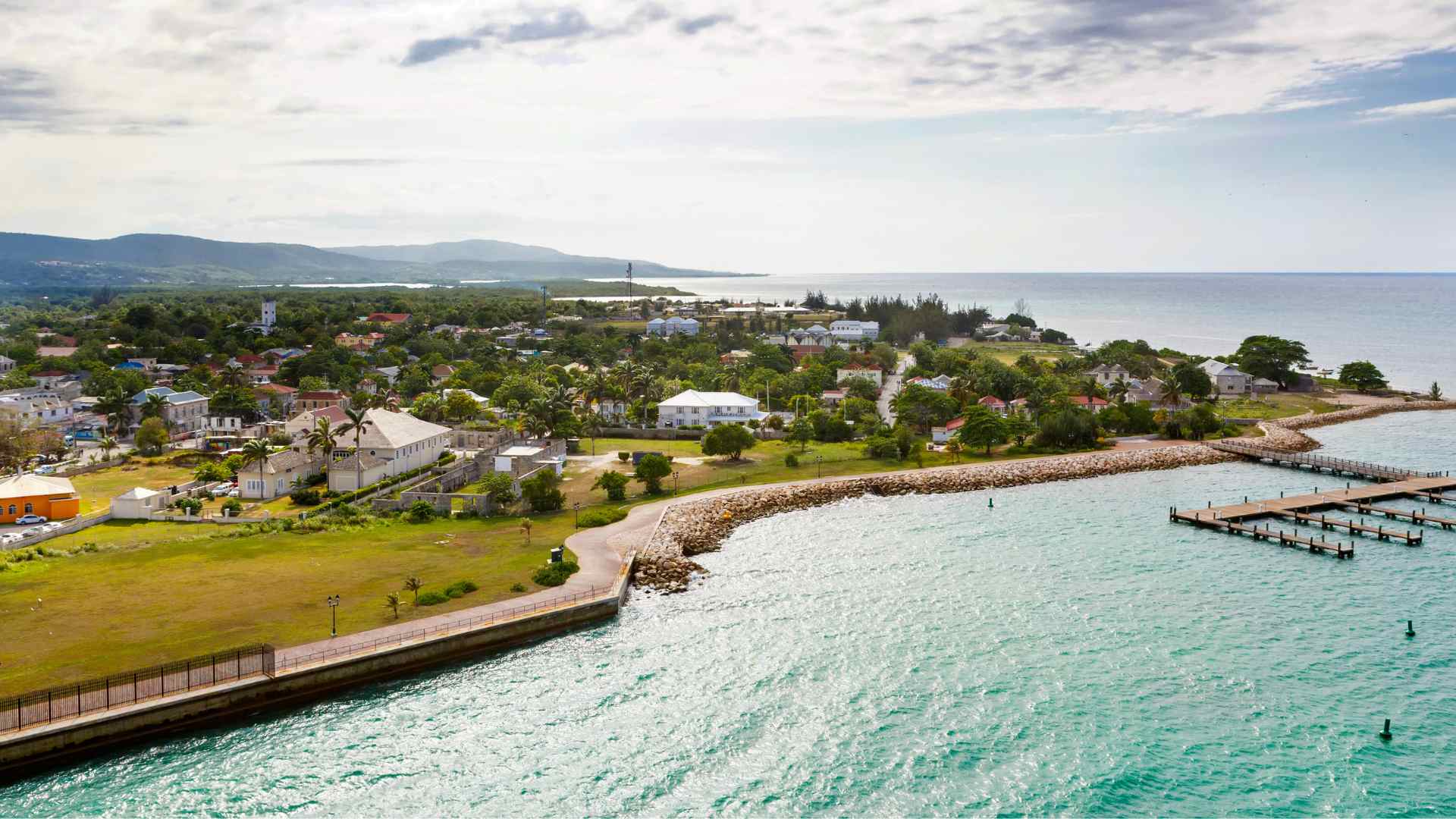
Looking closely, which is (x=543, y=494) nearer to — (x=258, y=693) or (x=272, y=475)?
(x=272, y=475)

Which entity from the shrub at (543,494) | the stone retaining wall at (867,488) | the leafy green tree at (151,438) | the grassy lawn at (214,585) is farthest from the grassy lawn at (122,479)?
the stone retaining wall at (867,488)

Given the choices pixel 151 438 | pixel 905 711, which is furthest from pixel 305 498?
pixel 905 711

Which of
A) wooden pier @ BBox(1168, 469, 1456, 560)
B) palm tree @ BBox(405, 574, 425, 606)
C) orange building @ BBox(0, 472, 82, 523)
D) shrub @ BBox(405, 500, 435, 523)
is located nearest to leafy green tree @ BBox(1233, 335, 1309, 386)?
wooden pier @ BBox(1168, 469, 1456, 560)

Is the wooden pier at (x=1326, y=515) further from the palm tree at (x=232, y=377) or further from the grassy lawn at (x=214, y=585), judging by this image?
the palm tree at (x=232, y=377)

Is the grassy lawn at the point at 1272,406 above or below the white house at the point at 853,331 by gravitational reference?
below

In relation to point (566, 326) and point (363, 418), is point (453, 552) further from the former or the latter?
point (566, 326)

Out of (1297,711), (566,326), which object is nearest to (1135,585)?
(1297,711)

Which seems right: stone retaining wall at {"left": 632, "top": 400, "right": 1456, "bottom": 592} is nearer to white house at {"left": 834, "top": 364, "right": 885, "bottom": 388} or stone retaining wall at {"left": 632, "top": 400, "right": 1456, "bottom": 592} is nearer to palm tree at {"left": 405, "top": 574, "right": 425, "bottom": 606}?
palm tree at {"left": 405, "top": 574, "right": 425, "bottom": 606}
